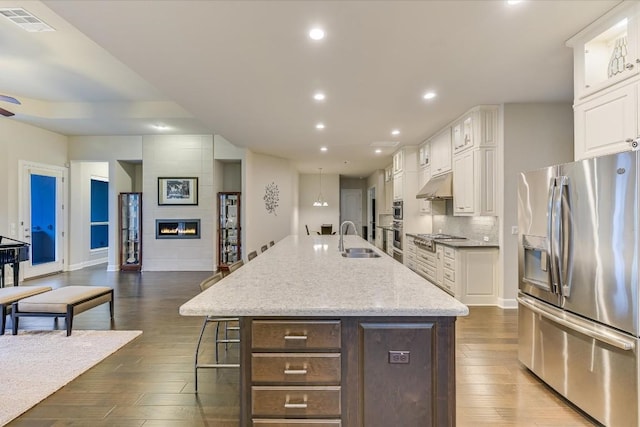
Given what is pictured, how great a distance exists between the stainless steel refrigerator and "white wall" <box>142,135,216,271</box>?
268 inches

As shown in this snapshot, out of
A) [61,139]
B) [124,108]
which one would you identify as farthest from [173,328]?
[61,139]

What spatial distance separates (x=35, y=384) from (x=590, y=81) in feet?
16.9

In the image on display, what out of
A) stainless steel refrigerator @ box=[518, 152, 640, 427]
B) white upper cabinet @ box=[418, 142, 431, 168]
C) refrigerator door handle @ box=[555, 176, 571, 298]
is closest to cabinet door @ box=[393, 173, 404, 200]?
white upper cabinet @ box=[418, 142, 431, 168]

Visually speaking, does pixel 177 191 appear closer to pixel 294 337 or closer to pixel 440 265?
pixel 440 265

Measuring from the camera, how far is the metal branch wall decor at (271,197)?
28.8 ft

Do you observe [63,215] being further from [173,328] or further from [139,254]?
[173,328]

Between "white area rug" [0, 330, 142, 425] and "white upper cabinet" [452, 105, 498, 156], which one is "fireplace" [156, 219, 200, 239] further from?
"white upper cabinet" [452, 105, 498, 156]

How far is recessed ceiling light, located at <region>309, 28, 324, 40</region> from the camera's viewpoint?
2.68m

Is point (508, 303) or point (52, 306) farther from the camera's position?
point (508, 303)

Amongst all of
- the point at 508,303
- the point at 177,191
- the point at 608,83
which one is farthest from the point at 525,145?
the point at 177,191

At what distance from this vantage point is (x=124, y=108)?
6281 millimetres

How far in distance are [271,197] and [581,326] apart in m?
7.58

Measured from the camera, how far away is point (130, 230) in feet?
26.2

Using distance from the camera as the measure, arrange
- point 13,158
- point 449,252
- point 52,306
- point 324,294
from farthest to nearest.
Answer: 1. point 13,158
2. point 449,252
3. point 52,306
4. point 324,294
